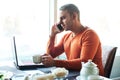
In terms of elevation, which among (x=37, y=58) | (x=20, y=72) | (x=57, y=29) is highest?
(x=57, y=29)

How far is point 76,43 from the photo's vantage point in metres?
2.19

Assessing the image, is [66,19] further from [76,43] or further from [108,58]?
[108,58]

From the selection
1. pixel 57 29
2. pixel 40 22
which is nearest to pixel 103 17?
pixel 40 22

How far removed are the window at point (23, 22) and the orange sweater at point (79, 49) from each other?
1.61 ft

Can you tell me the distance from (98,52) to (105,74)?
0.26 meters

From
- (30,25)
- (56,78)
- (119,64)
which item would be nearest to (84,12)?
(30,25)

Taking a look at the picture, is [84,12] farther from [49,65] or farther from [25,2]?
[49,65]

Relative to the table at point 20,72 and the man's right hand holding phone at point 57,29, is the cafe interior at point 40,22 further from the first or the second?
the man's right hand holding phone at point 57,29

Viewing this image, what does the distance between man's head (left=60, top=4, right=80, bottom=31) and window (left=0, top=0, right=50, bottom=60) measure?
686mm

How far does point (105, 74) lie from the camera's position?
227 centimetres

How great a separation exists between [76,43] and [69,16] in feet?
0.85

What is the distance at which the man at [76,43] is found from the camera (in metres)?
1.96

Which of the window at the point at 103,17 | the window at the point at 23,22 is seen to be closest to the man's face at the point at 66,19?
the window at the point at 23,22

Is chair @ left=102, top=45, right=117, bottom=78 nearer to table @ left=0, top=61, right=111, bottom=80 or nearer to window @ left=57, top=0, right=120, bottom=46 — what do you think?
table @ left=0, top=61, right=111, bottom=80
